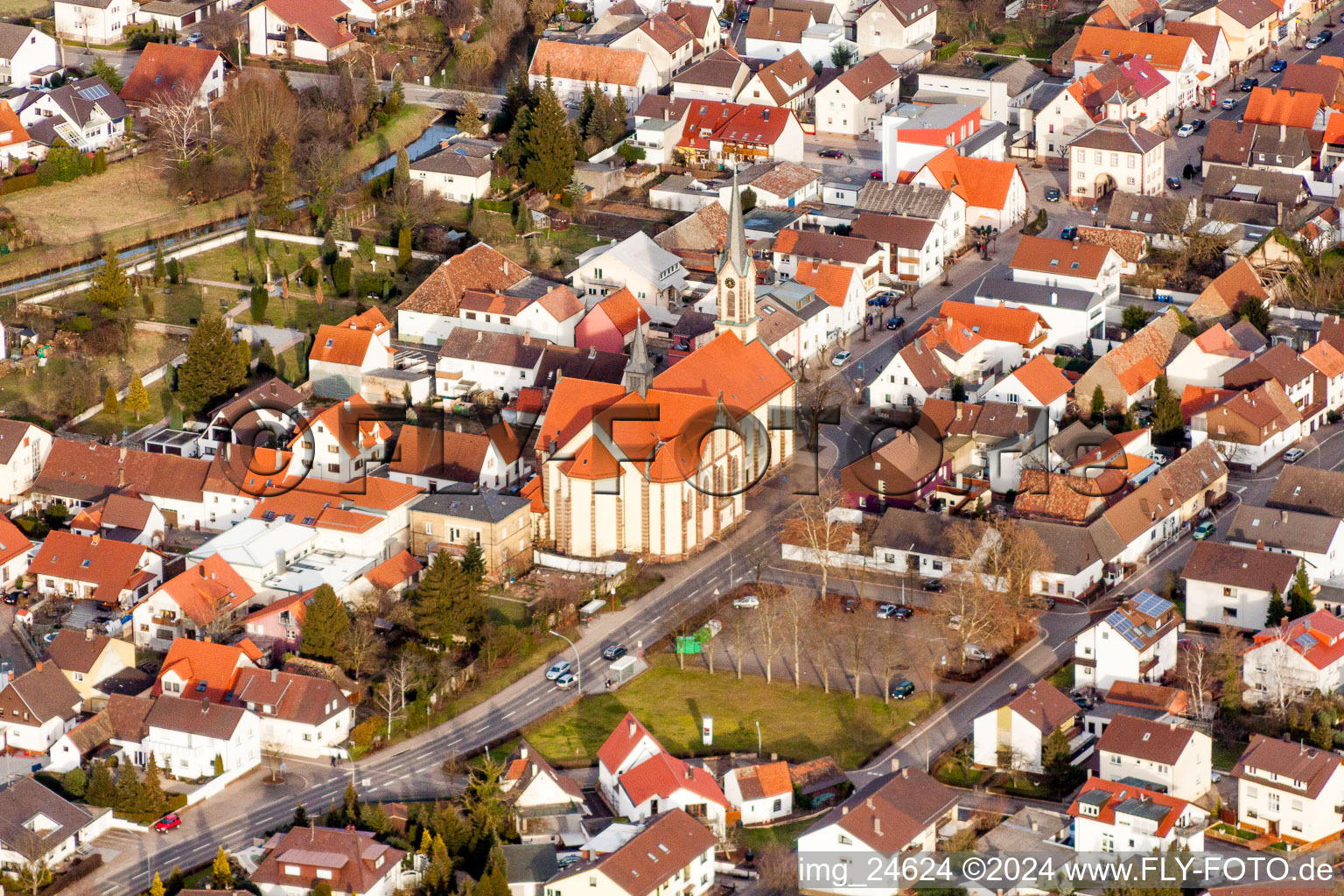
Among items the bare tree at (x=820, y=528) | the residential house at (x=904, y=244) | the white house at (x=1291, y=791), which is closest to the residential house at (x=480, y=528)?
the bare tree at (x=820, y=528)

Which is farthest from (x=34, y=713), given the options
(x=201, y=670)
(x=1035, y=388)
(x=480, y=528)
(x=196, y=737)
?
(x=1035, y=388)

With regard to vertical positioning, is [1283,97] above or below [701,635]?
above

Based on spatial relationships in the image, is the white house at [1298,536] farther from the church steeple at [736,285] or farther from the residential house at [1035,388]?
the church steeple at [736,285]

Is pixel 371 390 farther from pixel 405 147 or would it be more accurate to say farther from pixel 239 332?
pixel 405 147

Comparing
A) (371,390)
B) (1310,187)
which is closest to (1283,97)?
(1310,187)

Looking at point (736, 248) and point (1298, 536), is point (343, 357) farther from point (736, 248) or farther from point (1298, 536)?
point (1298, 536)
